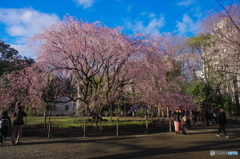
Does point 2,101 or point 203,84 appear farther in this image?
point 203,84

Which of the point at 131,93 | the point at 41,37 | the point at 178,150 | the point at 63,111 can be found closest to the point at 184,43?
the point at 131,93

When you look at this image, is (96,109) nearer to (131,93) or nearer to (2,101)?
(131,93)

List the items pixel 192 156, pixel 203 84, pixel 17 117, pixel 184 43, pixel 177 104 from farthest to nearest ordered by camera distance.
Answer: pixel 184 43
pixel 203 84
pixel 177 104
pixel 17 117
pixel 192 156

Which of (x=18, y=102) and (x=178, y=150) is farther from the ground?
(x=18, y=102)

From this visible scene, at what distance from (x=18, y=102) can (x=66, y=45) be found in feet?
16.0

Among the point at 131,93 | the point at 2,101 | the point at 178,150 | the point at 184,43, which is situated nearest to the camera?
the point at 178,150

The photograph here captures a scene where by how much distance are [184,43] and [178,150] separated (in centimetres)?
2530

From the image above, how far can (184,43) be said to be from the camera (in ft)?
94.4

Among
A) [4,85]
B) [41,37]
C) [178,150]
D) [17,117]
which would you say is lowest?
[178,150]

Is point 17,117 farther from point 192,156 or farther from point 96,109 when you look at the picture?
point 192,156

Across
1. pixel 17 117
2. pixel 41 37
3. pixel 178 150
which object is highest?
pixel 41 37

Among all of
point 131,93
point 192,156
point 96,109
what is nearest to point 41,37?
point 96,109

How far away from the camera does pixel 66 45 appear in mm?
12281

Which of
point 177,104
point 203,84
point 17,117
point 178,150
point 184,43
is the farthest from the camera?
point 184,43
